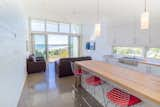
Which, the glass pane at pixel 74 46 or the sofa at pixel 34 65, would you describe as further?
the glass pane at pixel 74 46

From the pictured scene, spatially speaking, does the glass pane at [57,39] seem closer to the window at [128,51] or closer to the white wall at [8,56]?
the window at [128,51]

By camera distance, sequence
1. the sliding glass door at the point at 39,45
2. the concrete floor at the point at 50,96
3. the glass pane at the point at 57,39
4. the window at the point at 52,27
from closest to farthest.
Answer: the concrete floor at the point at 50,96
the sliding glass door at the point at 39,45
the window at the point at 52,27
the glass pane at the point at 57,39

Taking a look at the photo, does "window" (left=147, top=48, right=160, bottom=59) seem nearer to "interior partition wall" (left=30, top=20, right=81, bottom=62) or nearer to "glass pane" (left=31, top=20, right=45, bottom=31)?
"interior partition wall" (left=30, top=20, right=81, bottom=62)

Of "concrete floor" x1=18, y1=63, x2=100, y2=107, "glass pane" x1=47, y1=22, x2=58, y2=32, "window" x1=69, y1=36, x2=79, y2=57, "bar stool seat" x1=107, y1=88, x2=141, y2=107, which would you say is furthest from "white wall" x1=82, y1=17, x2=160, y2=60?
"bar stool seat" x1=107, y1=88, x2=141, y2=107

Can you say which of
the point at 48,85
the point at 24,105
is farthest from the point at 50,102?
the point at 48,85

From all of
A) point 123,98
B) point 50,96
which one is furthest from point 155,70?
point 50,96

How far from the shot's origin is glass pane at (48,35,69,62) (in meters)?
8.48

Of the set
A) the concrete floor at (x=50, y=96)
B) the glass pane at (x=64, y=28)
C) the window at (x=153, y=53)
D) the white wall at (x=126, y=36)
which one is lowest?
the concrete floor at (x=50, y=96)

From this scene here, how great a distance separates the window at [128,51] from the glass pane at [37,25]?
486 centimetres

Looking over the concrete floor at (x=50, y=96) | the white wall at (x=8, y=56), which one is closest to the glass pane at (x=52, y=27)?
the concrete floor at (x=50, y=96)

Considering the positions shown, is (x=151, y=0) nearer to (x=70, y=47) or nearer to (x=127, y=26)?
(x=127, y=26)

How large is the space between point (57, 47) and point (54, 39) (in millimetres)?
605

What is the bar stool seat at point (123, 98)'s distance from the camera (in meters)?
1.51

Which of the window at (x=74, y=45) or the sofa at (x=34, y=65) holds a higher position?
the window at (x=74, y=45)
